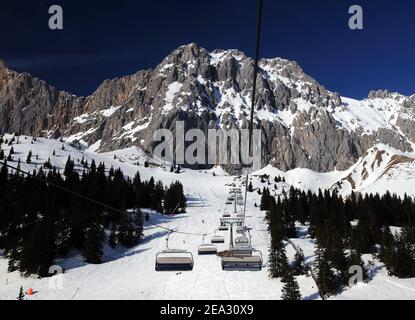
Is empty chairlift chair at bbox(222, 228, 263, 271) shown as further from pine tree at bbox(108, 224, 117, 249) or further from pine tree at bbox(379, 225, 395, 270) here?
pine tree at bbox(108, 224, 117, 249)

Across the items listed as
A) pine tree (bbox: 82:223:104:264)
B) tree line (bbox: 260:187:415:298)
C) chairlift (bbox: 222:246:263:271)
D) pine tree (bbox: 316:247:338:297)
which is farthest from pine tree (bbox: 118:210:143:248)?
chairlift (bbox: 222:246:263:271)

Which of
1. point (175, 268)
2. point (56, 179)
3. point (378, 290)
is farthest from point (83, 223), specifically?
point (175, 268)

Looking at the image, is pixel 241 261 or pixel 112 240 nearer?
pixel 241 261

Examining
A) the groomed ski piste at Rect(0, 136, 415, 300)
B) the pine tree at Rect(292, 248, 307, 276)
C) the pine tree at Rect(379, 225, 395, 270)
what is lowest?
the groomed ski piste at Rect(0, 136, 415, 300)

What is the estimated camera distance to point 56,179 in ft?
424

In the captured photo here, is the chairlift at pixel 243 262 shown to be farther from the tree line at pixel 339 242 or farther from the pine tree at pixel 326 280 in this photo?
the pine tree at pixel 326 280

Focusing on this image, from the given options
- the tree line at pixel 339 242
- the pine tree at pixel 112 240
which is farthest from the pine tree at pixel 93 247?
the tree line at pixel 339 242

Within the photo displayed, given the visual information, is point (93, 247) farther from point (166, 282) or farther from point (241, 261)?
point (241, 261)

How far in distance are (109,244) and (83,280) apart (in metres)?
20.2

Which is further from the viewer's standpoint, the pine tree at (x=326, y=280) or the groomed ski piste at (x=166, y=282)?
the groomed ski piste at (x=166, y=282)

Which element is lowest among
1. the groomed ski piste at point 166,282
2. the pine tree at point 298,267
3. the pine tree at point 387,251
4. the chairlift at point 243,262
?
the groomed ski piste at point 166,282

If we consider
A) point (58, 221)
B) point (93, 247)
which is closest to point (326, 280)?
point (93, 247)

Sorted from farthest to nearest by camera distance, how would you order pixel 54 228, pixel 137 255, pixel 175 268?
1. pixel 137 255
2. pixel 54 228
3. pixel 175 268
